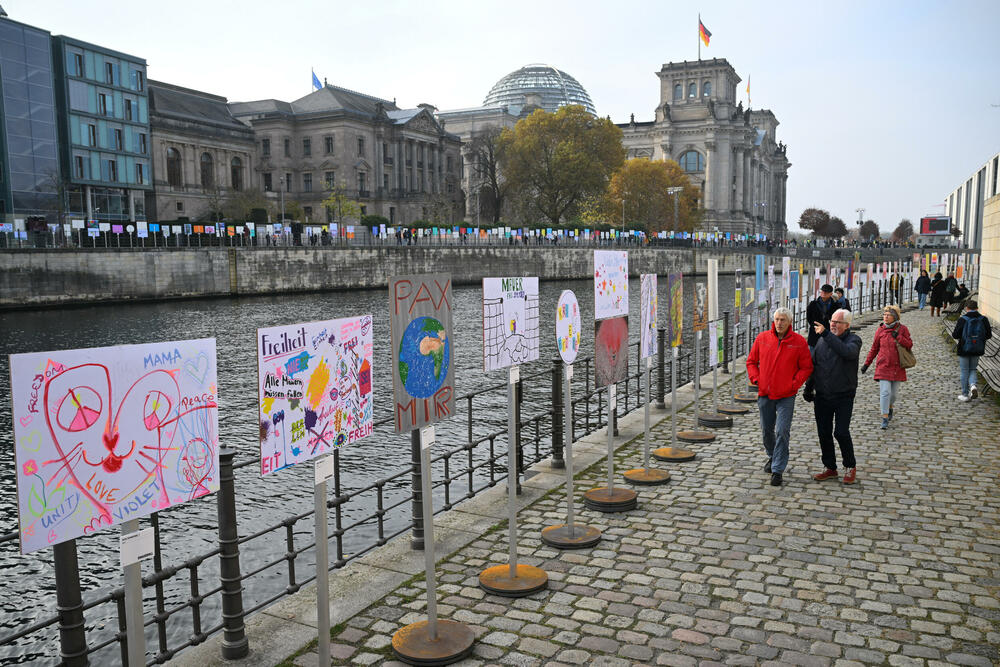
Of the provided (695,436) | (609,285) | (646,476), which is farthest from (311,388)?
(695,436)

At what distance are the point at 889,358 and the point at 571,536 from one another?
7569 mm

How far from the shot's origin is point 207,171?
86.6m

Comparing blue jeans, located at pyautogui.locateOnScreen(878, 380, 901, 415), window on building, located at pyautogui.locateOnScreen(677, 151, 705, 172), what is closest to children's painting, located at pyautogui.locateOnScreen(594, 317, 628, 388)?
blue jeans, located at pyautogui.locateOnScreen(878, 380, 901, 415)

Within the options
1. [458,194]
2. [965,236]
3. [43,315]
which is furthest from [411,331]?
[965,236]

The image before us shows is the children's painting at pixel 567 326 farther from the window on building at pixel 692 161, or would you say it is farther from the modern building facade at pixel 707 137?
the window on building at pixel 692 161

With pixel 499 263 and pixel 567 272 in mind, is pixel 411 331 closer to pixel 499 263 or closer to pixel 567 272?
pixel 499 263

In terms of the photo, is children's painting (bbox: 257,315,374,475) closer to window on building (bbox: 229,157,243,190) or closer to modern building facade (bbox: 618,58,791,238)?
window on building (bbox: 229,157,243,190)

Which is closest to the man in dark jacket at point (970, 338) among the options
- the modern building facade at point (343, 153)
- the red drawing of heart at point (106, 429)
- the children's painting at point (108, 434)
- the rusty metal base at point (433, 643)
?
the rusty metal base at point (433, 643)

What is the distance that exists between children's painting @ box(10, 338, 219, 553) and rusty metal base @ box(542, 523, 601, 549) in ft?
14.1

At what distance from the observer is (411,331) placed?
5.67m

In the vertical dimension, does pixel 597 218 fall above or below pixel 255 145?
below

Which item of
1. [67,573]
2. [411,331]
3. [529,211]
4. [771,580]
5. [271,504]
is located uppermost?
[529,211]

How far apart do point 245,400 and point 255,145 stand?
259ft

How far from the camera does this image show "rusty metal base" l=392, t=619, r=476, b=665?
5652 millimetres
